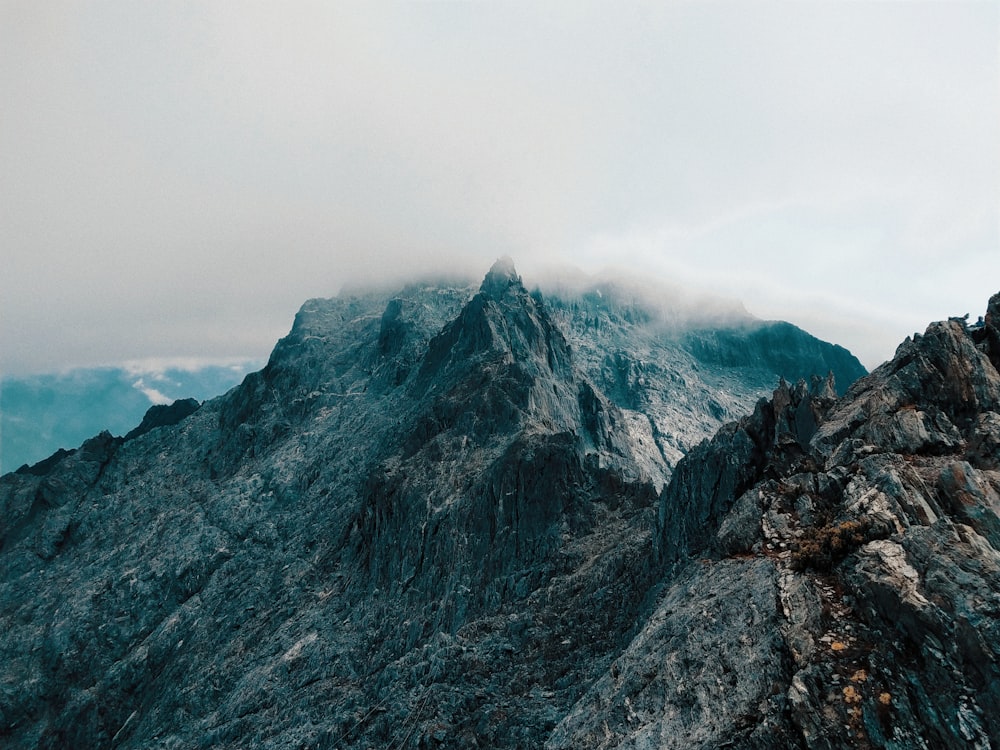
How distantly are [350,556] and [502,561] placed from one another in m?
32.9

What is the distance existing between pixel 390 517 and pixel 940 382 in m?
76.1

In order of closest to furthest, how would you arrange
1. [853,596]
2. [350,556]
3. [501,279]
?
[853,596], [350,556], [501,279]

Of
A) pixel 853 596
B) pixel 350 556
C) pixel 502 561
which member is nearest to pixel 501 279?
pixel 350 556

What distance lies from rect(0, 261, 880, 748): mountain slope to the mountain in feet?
1.65

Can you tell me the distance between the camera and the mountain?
97.8 feet

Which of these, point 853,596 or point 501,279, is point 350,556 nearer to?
point 853,596

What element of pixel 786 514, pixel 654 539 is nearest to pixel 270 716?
pixel 654 539

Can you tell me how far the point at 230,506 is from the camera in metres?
126

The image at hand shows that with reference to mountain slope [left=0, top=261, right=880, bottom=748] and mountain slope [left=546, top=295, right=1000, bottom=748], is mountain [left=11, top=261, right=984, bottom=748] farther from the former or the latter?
mountain slope [left=0, top=261, right=880, bottom=748]

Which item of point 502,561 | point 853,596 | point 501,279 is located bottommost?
point 502,561

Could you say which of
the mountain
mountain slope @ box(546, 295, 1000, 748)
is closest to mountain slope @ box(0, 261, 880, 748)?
the mountain

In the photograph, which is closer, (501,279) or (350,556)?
(350,556)

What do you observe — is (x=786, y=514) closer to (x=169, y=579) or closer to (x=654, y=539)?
(x=654, y=539)

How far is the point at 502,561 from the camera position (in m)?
79.3
